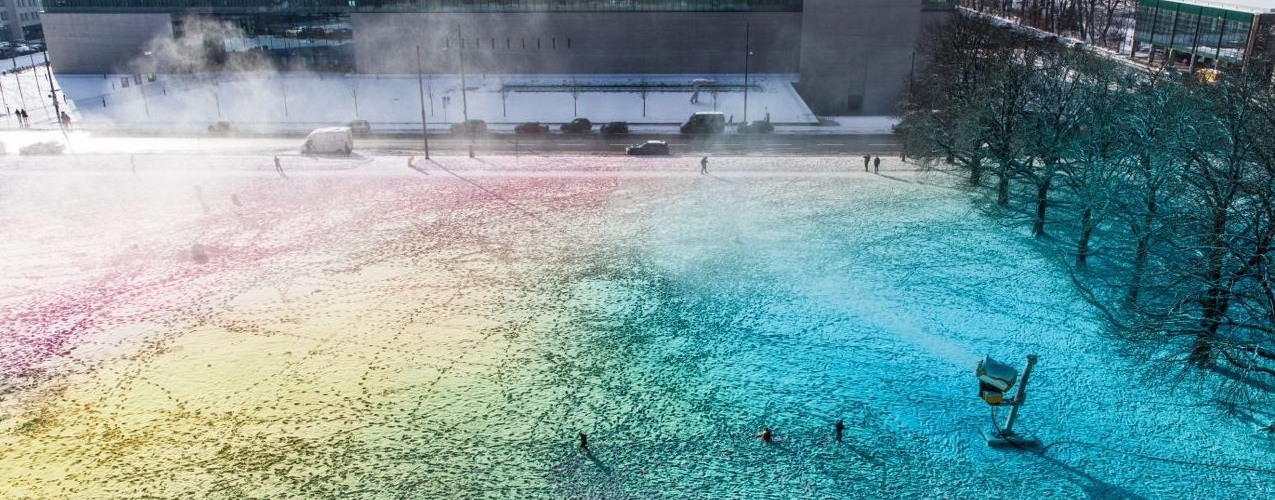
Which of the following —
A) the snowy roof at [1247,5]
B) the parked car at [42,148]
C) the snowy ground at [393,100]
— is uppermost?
the snowy roof at [1247,5]

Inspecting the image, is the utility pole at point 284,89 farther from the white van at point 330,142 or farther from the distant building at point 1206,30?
the distant building at point 1206,30

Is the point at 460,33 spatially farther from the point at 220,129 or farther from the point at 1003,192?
the point at 1003,192

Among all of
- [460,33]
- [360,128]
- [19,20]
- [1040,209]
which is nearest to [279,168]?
[360,128]

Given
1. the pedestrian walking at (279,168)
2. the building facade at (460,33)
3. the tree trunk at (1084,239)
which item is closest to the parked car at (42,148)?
the pedestrian walking at (279,168)

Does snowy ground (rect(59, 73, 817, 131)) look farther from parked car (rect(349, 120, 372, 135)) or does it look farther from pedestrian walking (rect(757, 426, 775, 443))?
pedestrian walking (rect(757, 426, 775, 443))

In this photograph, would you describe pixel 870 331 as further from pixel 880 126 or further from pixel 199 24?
pixel 199 24
